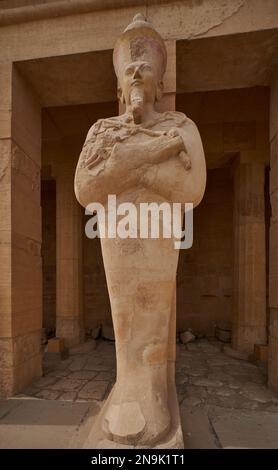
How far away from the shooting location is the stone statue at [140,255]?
1.76 m

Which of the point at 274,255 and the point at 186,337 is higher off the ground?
the point at 274,255

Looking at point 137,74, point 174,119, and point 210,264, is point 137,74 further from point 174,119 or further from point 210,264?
point 210,264

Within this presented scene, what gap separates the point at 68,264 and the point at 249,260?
318 cm

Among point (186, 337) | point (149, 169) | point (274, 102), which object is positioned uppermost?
point (274, 102)

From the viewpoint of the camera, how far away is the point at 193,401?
9.11 feet

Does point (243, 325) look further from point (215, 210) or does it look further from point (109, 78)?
point (109, 78)

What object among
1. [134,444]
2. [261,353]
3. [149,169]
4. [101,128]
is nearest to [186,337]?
[261,353]

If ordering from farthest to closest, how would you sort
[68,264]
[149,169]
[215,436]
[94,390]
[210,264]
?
[210,264], [68,264], [94,390], [215,436], [149,169]

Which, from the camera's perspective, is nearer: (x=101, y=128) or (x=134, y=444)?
(x=134, y=444)

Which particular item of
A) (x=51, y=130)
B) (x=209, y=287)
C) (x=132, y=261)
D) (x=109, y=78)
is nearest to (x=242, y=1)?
(x=109, y=78)

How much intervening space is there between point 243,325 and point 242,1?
4.33 metres

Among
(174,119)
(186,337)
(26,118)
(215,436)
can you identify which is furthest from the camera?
(186,337)

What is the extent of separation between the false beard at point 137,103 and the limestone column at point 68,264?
11.9ft

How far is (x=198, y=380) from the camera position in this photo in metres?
3.34
